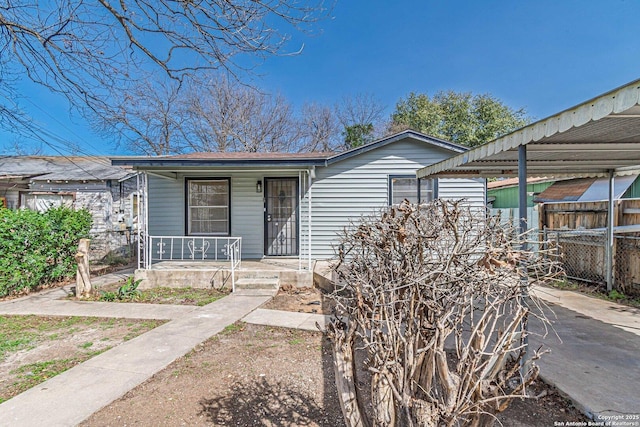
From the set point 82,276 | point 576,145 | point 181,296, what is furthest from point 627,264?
point 82,276

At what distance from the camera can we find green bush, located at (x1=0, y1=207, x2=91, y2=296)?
231 inches

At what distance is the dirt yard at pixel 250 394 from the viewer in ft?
7.89

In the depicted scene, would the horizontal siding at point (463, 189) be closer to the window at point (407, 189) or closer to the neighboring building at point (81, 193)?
the window at point (407, 189)

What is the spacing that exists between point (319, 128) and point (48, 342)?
20.3 m

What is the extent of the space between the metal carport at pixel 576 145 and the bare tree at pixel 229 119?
16.4 meters

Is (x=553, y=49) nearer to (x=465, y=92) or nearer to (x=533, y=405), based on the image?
(x=465, y=92)

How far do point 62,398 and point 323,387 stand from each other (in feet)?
7.11

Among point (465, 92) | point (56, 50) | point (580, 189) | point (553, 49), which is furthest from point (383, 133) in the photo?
point (56, 50)

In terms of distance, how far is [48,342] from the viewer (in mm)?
4074

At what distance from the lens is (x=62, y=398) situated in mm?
2717

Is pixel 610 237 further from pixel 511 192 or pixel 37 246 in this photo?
pixel 37 246

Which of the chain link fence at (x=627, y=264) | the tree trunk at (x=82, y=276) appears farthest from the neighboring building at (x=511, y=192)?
the tree trunk at (x=82, y=276)

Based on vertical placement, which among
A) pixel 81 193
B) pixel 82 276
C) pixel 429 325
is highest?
pixel 81 193

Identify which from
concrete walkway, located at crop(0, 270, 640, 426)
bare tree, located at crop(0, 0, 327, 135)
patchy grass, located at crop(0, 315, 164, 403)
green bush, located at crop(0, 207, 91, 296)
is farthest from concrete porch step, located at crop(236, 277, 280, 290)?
bare tree, located at crop(0, 0, 327, 135)
